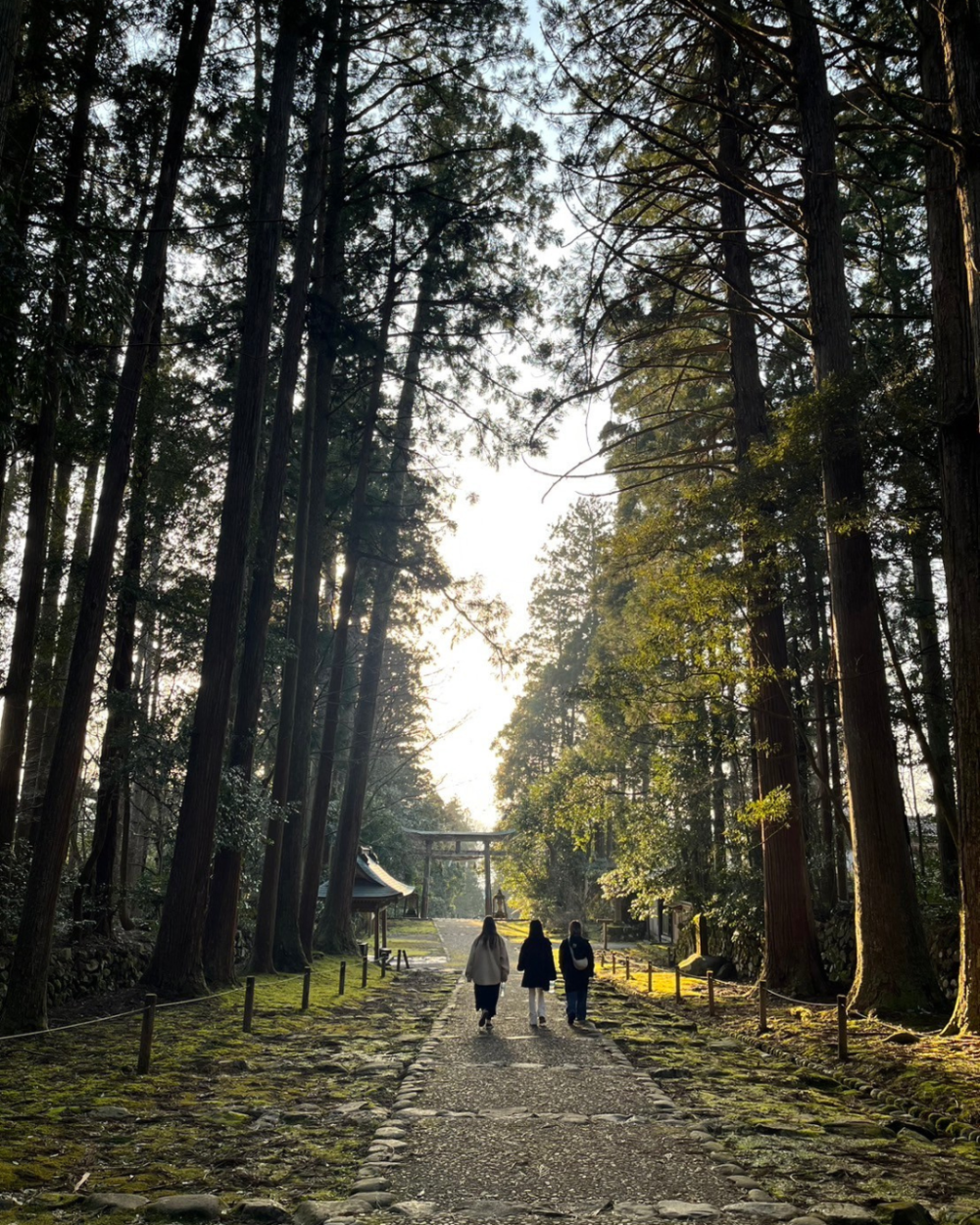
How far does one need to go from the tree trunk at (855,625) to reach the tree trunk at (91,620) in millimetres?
7001

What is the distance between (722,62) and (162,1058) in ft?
48.5

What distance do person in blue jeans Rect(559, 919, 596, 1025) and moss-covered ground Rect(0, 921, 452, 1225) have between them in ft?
6.10

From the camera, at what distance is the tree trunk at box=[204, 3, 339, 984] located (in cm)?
1349

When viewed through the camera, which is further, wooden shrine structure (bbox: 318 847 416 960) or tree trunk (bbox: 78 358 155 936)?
wooden shrine structure (bbox: 318 847 416 960)

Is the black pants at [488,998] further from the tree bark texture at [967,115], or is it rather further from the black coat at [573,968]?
the tree bark texture at [967,115]

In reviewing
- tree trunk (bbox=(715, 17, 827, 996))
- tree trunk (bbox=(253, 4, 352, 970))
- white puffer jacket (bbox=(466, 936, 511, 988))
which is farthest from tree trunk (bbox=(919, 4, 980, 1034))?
tree trunk (bbox=(253, 4, 352, 970))

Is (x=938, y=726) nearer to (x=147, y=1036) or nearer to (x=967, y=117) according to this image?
(x=967, y=117)

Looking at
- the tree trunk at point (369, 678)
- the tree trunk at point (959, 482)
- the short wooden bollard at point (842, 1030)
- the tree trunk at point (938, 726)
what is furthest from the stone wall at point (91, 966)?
the tree trunk at point (938, 726)

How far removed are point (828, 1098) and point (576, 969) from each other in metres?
4.97

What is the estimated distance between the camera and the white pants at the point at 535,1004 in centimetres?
1165

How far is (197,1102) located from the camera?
6656 mm

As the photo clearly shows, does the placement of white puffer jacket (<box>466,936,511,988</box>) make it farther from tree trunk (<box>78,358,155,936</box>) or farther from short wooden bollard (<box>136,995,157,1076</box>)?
tree trunk (<box>78,358,155,936</box>)

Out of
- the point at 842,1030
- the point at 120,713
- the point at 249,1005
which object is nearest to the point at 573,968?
the point at 249,1005

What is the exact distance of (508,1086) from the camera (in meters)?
7.50
